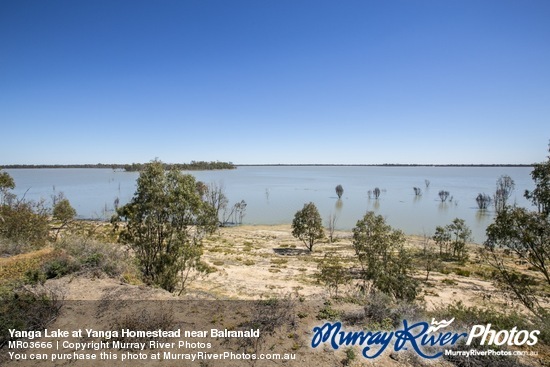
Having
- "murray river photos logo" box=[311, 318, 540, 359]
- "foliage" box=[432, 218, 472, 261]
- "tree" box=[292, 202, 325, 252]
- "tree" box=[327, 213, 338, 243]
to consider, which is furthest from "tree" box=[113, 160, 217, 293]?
"tree" box=[327, 213, 338, 243]

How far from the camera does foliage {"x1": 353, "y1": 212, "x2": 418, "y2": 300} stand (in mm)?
15602

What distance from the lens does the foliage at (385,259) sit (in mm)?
15602

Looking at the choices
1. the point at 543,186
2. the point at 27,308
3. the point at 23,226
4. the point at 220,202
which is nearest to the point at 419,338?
the point at 543,186

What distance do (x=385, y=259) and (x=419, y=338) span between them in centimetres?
870

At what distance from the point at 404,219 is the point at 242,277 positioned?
177 feet

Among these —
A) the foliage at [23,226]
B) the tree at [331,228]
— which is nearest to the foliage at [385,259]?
the foliage at [23,226]

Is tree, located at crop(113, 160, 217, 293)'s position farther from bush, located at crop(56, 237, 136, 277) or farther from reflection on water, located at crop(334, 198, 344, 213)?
reflection on water, located at crop(334, 198, 344, 213)

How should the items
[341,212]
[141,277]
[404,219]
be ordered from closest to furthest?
Result: [141,277]
[404,219]
[341,212]

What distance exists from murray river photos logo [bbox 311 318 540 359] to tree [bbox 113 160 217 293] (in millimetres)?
8463

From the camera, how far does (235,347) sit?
837cm

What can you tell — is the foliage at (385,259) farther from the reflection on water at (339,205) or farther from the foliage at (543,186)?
the reflection on water at (339,205)

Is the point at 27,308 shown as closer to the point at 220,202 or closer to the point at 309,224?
the point at 309,224

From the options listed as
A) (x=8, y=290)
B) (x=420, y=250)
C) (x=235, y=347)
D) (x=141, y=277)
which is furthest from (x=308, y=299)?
(x=420, y=250)

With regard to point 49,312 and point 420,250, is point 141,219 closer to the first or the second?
point 49,312
